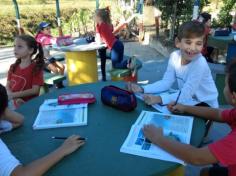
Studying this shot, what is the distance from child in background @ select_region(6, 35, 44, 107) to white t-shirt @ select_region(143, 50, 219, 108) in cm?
113

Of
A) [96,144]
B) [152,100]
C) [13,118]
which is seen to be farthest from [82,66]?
[96,144]

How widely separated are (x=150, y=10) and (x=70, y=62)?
19.3 ft

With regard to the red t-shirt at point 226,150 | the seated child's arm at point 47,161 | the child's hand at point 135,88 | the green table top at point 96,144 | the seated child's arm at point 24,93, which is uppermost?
the red t-shirt at point 226,150

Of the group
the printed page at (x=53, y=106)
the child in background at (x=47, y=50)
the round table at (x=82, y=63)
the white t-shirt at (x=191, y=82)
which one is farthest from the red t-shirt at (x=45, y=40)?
the printed page at (x=53, y=106)

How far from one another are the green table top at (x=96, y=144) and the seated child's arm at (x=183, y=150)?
0.24 ft

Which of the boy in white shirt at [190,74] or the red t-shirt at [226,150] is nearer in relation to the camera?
the red t-shirt at [226,150]

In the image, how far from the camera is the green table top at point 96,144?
1442mm

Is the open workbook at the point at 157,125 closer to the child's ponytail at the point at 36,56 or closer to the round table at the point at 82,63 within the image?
the child's ponytail at the point at 36,56

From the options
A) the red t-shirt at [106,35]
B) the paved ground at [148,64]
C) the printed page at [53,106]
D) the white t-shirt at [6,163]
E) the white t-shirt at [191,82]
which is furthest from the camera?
the red t-shirt at [106,35]

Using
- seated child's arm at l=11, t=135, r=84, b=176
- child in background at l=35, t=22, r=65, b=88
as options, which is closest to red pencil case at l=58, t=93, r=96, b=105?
seated child's arm at l=11, t=135, r=84, b=176

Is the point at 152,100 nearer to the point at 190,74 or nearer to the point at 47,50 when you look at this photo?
the point at 190,74

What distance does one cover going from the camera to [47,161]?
146 centimetres

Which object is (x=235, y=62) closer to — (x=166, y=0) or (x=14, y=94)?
(x=14, y=94)

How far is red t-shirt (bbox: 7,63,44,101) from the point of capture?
3033 mm
